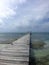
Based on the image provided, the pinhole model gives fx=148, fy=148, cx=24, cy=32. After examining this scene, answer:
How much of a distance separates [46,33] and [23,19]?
28cm

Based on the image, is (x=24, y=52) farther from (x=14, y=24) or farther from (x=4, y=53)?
(x=14, y=24)

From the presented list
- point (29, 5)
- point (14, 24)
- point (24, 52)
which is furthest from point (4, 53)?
point (29, 5)

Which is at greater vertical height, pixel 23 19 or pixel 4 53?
pixel 23 19

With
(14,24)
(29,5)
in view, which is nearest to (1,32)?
(14,24)

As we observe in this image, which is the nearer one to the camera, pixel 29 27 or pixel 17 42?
pixel 29 27

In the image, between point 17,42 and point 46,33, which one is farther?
point 17,42

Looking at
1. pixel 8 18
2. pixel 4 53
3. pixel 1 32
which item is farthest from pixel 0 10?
pixel 4 53

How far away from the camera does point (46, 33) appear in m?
1.53

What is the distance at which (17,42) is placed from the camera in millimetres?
1809

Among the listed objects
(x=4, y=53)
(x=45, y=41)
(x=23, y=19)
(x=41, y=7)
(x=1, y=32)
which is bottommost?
(x=4, y=53)

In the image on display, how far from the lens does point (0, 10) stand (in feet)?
5.18

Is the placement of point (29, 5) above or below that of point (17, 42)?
above

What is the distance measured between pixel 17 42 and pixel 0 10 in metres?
0.46

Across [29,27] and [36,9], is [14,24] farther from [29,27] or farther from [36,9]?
[36,9]
